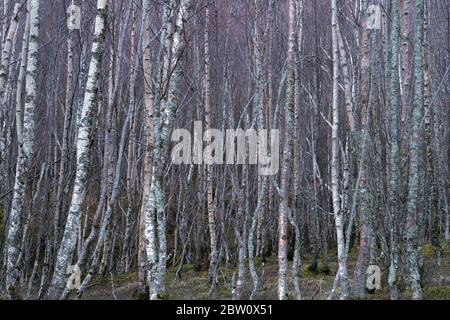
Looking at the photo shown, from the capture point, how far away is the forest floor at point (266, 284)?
21.8 ft

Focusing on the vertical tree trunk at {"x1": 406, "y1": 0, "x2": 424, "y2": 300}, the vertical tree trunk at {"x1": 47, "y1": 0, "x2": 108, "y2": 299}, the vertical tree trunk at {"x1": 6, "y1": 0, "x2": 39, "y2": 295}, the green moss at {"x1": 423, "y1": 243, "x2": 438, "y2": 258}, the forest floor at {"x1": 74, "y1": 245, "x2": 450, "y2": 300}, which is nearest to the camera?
the vertical tree trunk at {"x1": 47, "y1": 0, "x2": 108, "y2": 299}

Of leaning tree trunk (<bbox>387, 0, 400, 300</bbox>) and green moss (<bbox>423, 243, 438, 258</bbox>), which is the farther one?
green moss (<bbox>423, 243, 438, 258</bbox>)

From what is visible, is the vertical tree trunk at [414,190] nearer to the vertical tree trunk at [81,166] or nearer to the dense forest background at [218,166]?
the dense forest background at [218,166]

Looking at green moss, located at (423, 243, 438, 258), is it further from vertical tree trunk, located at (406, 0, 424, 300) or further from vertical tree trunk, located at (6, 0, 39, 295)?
vertical tree trunk, located at (6, 0, 39, 295)

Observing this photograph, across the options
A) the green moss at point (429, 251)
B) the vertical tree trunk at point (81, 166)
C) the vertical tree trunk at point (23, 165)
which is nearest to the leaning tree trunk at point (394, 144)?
the vertical tree trunk at point (81, 166)

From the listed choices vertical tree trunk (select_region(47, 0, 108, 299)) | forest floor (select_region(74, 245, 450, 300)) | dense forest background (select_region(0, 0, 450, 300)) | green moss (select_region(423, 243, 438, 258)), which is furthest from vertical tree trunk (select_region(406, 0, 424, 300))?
green moss (select_region(423, 243, 438, 258))

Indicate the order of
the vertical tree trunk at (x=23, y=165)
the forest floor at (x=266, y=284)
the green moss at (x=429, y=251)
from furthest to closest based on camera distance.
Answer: the green moss at (x=429, y=251) → the forest floor at (x=266, y=284) → the vertical tree trunk at (x=23, y=165)

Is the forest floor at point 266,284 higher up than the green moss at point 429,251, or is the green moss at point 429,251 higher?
the green moss at point 429,251

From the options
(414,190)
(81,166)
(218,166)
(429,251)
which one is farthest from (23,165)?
(429,251)

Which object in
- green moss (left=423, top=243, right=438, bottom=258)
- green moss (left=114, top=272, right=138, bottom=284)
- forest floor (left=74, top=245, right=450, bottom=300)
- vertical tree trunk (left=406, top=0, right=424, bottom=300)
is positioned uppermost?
vertical tree trunk (left=406, top=0, right=424, bottom=300)

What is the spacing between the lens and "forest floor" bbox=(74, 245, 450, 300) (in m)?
6.64
